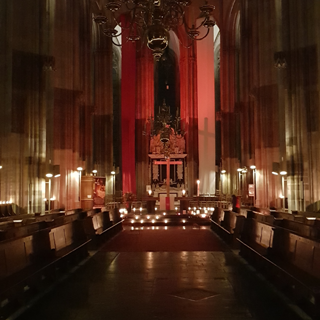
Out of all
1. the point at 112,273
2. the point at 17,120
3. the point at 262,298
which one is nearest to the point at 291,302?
the point at 262,298

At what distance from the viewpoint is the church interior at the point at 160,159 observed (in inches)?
228

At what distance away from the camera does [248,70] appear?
23.3 m

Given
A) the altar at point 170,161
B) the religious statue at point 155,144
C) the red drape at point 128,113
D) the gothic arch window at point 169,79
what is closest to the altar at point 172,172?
the altar at point 170,161

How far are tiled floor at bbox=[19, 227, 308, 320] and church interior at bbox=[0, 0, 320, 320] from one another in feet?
0.12

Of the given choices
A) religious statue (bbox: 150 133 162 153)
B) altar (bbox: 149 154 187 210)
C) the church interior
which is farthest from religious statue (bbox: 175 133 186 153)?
religious statue (bbox: 150 133 162 153)

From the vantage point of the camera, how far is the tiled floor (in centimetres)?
489

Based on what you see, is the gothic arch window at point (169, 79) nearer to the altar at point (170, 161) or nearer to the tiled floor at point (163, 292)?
the altar at point (170, 161)

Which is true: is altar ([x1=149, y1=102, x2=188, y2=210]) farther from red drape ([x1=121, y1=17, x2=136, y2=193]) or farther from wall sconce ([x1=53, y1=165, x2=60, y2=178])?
wall sconce ([x1=53, y1=165, x2=60, y2=178])

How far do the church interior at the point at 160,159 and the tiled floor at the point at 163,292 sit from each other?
0.12 ft

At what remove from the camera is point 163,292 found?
5.90 meters

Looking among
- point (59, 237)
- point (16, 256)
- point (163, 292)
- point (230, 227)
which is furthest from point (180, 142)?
point (16, 256)

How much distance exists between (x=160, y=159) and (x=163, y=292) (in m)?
24.9

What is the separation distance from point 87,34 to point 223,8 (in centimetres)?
1074

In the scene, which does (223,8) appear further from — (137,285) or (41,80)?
(137,285)
